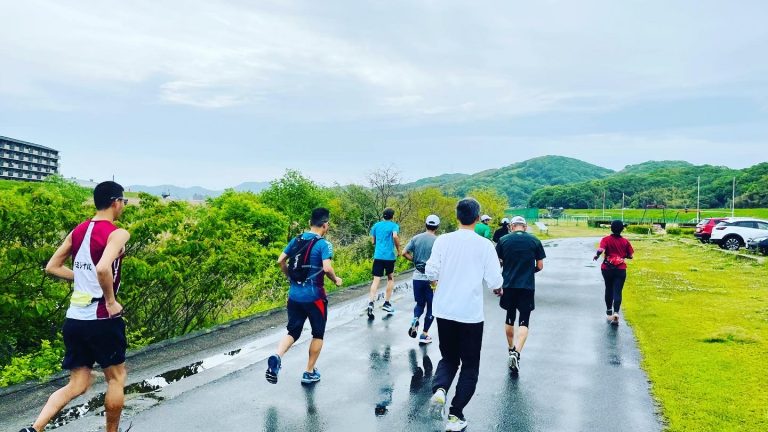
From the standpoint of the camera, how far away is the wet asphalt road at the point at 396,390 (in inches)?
201

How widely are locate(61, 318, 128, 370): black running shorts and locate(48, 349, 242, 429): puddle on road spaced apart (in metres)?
1.21

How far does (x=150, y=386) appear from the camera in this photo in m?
5.98

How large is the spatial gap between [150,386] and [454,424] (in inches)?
133

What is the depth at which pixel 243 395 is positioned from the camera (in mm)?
5805

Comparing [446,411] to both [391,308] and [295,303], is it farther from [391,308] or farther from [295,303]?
[391,308]

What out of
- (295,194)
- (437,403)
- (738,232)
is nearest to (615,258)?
(437,403)

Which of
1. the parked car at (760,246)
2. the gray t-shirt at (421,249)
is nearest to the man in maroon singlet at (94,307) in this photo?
the gray t-shirt at (421,249)

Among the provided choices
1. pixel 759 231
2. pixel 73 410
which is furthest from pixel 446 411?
pixel 759 231

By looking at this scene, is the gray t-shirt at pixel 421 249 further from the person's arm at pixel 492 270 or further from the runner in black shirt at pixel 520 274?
the person's arm at pixel 492 270

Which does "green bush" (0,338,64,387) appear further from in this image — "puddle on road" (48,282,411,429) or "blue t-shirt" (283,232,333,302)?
"blue t-shirt" (283,232,333,302)

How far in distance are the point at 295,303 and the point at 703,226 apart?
1376 inches

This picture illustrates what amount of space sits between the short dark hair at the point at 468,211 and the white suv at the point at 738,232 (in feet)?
95.6

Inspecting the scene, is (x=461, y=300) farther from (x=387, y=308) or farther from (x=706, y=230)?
(x=706, y=230)

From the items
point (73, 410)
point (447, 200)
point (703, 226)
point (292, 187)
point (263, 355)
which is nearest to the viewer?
point (73, 410)
